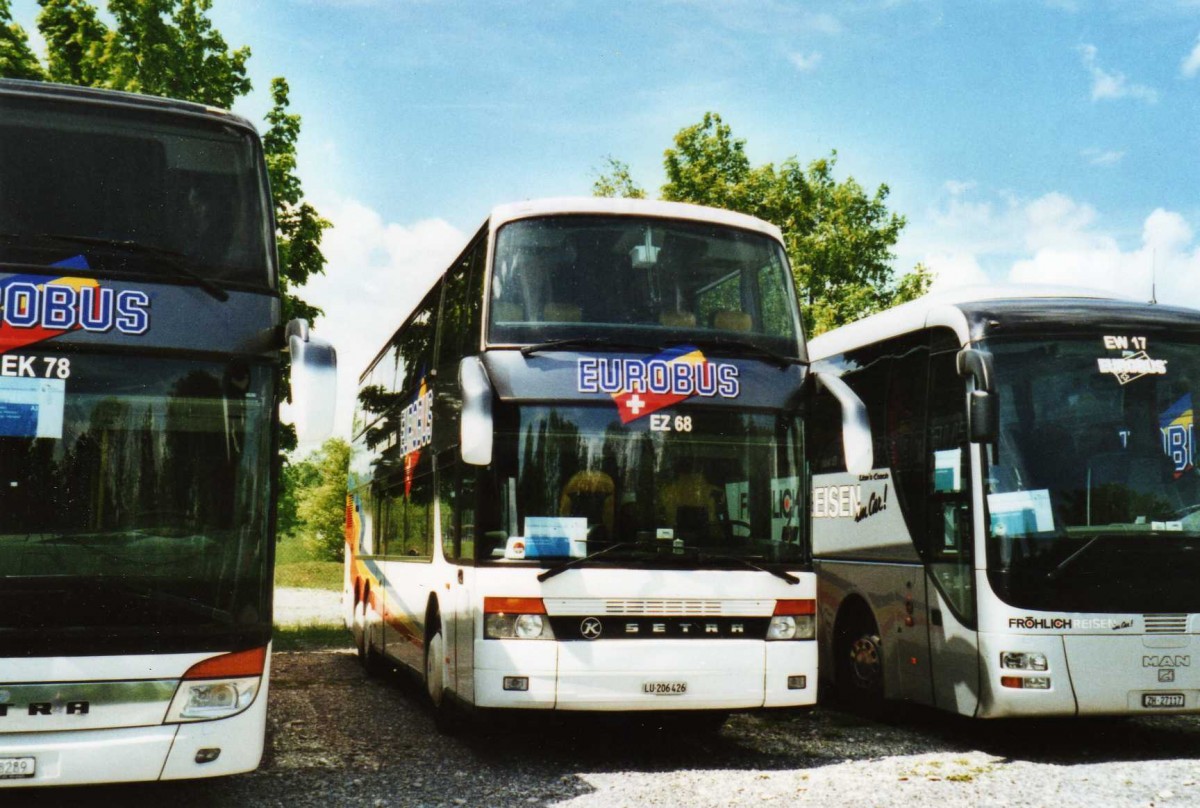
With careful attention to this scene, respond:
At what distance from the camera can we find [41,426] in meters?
6.63

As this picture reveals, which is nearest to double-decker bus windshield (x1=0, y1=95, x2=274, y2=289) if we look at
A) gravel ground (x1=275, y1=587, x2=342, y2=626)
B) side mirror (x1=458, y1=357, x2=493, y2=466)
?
side mirror (x1=458, y1=357, x2=493, y2=466)

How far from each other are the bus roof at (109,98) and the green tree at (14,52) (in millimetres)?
11113

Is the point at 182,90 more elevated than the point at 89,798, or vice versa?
the point at 182,90

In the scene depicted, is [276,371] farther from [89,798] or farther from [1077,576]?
[1077,576]

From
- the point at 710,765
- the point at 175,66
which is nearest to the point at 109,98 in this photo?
the point at 710,765

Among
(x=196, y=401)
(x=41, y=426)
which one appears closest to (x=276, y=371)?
(x=196, y=401)

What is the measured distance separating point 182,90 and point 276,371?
555 inches

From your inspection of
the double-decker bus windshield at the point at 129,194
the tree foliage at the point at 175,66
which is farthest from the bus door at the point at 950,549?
the tree foliage at the point at 175,66

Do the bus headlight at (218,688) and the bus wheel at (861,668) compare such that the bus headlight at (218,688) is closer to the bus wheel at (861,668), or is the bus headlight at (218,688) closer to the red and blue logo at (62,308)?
the red and blue logo at (62,308)

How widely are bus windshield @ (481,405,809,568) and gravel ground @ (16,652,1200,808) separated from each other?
Answer: 1.50m

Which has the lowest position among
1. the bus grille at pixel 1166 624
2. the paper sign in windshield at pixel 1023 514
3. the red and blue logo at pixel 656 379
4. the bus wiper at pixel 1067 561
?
the bus grille at pixel 1166 624

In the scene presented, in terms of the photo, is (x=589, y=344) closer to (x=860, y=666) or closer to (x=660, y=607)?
(x=660, y=607)

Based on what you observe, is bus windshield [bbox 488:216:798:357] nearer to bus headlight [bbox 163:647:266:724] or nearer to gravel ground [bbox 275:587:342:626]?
bus headlight [bbox 163:647:266:724]

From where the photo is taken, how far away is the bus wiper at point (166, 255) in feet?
22.9
